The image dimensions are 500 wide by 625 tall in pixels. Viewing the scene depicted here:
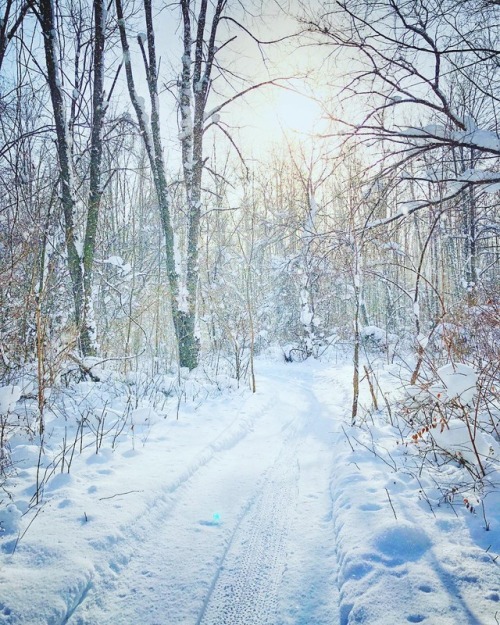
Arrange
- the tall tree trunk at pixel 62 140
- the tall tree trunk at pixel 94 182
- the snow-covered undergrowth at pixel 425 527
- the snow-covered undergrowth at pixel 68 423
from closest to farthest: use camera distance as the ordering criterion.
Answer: the snow-covered undergrowth at pixel 425 527 < the snow-covered undergrowth at pixel 68 423 < the tall tree trunk at pixel 62 140 < the tall tree trunk at pixel 94 182

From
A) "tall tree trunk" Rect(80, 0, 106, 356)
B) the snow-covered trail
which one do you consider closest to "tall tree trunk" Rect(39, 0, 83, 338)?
"tall tree trunk" Rect(80, 0, 106, 356)

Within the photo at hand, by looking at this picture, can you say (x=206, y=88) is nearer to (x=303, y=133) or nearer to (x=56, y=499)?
(x=303, y=133)

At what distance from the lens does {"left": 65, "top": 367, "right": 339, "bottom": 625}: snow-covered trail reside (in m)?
1.84

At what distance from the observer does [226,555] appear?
2.29m

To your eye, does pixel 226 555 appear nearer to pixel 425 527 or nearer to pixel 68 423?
pixel 425 527

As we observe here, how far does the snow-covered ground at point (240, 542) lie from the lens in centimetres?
180

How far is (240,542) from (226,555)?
0.17 meters

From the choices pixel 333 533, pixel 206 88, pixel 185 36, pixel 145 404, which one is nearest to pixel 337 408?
pixel 145 404

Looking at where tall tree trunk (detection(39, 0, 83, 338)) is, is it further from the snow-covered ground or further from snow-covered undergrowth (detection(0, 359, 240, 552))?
the snow-covered ground

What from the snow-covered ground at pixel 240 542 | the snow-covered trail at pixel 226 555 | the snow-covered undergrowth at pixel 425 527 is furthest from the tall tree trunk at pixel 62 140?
the snow-covered undergrowth at pixel 425 527

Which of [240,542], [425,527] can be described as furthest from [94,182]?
[425,527]

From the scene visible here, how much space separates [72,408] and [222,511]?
10.3 feet

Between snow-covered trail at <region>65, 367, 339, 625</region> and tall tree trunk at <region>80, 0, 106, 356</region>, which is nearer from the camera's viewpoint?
snow-covered trail at <region>65, 367, 339, 625</region>

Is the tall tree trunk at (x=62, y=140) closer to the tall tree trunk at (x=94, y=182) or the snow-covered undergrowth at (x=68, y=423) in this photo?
the tall tree trunk at (x=94, y=182)
